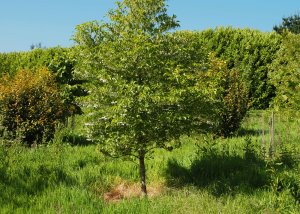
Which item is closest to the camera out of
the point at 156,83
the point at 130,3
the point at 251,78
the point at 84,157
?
the point at 156,83

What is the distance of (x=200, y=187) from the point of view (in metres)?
7.33

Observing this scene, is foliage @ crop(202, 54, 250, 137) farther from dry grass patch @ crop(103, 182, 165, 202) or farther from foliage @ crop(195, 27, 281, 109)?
foliage @ crop(195, 27, 281, 109)

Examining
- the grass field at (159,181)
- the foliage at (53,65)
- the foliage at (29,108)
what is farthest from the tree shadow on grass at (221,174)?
the foliage at (53,65)

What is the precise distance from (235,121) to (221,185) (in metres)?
5.15

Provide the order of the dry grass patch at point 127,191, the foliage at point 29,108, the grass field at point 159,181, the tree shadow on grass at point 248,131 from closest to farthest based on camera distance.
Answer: the grass field at point 159,181 → the dry grass patch at point 127,191 → the foliage at point 29,108 → the tree shadow on grass at point 248,131

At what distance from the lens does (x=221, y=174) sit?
26.4 feet

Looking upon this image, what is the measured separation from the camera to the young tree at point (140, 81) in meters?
6.39

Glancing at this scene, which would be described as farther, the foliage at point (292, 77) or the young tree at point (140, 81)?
the foliage at point (292, 77)

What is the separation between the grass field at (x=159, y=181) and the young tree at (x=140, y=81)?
0.76 meters

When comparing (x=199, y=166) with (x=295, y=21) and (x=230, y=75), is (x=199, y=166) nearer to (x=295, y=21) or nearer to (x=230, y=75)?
(x=230, y=75)

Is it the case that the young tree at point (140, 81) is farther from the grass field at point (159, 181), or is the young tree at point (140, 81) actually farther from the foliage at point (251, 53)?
the foliage at point (251, 53)

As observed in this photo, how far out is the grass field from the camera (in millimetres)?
5902

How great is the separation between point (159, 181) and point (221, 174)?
125cm

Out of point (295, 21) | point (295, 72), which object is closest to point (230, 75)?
point (295, 72)
